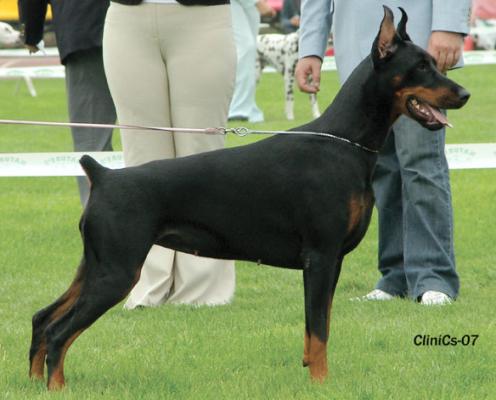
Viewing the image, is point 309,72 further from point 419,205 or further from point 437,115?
point 437,115

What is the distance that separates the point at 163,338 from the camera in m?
5.42

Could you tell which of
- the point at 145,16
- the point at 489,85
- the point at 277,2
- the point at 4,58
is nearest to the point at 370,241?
the point at 145,16

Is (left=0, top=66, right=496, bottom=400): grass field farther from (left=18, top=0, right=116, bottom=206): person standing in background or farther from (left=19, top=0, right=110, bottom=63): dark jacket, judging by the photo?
(left=19, top=0, right=110, bottom=63): dark jacket

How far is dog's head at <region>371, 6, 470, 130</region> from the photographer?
14.9 feet

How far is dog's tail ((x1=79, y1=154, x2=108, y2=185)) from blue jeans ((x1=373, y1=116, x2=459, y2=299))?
6.94ft

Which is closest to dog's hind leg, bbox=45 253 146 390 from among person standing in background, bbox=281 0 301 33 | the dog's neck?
the dog's neck

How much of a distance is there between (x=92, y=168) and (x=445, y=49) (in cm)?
206

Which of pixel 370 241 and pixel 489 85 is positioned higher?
pixel 370 241

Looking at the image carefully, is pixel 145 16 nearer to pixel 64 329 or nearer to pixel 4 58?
pixel 64 329

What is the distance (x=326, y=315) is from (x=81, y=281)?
1.00 m

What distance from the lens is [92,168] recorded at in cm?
448

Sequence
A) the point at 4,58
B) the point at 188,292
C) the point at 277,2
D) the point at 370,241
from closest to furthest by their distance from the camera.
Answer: the point at 188,292
the point at 370,241
the point at 4,58
the point at 277,2

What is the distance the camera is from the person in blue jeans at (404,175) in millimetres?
Result: 5984

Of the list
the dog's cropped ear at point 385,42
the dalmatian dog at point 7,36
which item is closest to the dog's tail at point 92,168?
the dog's cropped ear at point 385,42
